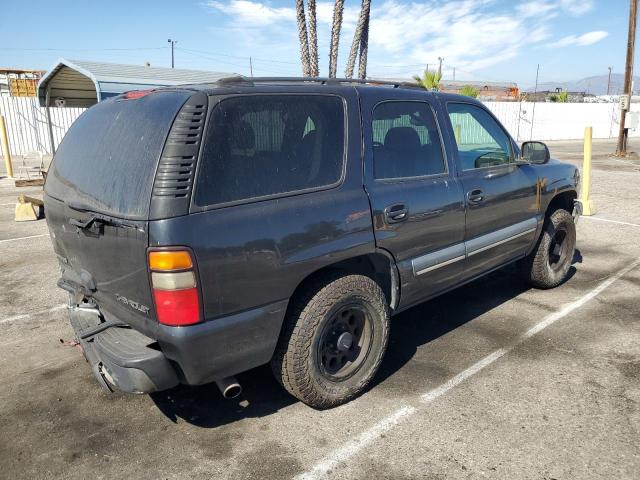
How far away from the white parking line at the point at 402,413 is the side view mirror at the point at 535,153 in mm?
1375

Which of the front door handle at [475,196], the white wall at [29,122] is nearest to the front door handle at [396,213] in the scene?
the front door handle at [475,196]

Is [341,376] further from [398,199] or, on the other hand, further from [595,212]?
[595,212]

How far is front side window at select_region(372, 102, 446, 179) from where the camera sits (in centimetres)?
326

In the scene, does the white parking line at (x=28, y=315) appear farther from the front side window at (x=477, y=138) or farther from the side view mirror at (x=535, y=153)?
the side view mirror at (x=535, y=153)

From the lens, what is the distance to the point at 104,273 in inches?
107

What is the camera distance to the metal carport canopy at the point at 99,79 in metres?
16.9

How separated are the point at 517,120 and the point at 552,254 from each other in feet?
96.3

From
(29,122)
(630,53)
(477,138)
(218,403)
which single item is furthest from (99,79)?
(630,53)

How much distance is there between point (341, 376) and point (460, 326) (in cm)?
161

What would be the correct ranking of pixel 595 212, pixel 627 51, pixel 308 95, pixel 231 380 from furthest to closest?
pixel 627 51 < pixel 595 212 < pixel 308 95 < pixel 231 380

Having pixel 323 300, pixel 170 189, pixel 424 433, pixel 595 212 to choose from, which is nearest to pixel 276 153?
pixel 170 189

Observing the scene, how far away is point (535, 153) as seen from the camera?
179 inches

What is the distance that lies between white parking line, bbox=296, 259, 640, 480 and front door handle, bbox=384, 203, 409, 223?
113cm

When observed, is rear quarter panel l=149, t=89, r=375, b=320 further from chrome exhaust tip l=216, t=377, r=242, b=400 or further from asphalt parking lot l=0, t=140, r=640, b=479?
asphalt parking lot l=0, t=140, r=640, b=479
